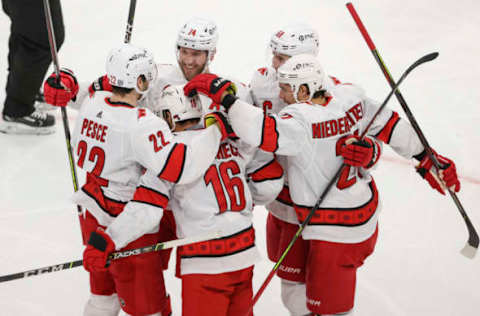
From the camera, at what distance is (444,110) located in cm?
471

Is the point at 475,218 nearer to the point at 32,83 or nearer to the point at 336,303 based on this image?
the point at 336,303

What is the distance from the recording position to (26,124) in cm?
404

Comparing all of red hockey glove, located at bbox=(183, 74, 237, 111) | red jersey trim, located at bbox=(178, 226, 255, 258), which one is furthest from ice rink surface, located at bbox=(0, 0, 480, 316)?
red hockey glove, located at bbox=(183, 74, 237, 111)

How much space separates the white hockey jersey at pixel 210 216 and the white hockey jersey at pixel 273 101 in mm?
→ 377

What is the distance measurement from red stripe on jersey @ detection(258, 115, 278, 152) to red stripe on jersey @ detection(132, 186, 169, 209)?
39cm

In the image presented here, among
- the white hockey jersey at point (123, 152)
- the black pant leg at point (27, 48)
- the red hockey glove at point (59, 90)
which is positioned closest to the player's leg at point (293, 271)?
the white hockey jersey at point (123, 152)

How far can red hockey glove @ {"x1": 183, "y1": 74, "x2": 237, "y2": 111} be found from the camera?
186 cm

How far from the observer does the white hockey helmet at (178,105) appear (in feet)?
6.31

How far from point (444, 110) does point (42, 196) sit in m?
3.33

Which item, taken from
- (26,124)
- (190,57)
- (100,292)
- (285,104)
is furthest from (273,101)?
(26,124)

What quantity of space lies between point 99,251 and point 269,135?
0.69m

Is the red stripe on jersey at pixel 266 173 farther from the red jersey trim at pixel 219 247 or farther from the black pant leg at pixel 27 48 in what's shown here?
the black pant leg at pixel 27 48

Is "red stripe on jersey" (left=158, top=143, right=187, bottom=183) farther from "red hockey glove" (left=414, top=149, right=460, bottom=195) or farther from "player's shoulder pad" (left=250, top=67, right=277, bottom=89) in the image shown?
"red hockey glove" (left=414, top=149, right=460, bottom=195)

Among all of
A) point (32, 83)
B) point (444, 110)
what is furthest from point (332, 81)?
point (444, 110)
